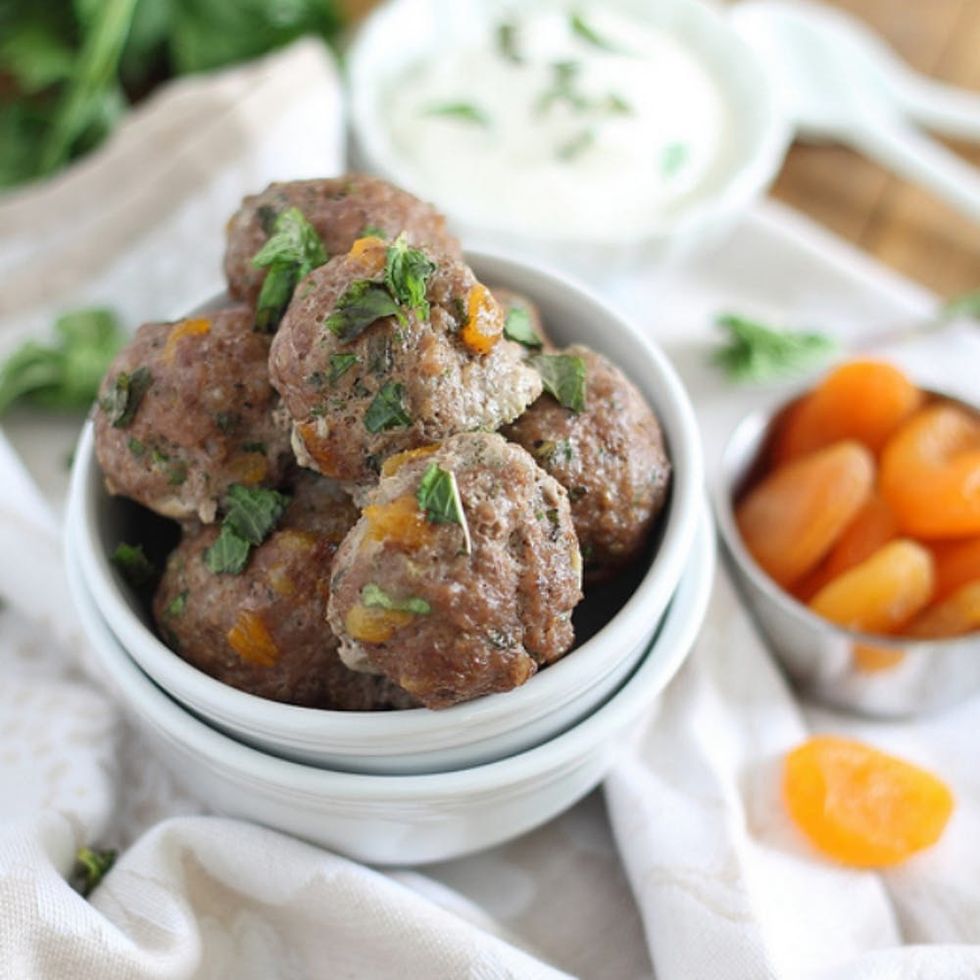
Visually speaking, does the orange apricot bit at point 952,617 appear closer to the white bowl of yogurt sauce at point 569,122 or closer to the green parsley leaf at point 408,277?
the white bowl of yogurt sauce at point 569,122

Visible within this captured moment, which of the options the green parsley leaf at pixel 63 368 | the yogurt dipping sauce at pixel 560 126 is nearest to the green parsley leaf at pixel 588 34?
the yogurt dipping sauce at pixel 560 126

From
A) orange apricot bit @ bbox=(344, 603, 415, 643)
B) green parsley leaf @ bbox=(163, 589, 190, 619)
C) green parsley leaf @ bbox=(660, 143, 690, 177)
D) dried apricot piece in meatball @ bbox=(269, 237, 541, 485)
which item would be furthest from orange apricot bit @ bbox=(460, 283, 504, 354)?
green parsley leaf @ bbox=(660, 143, 690, 177)

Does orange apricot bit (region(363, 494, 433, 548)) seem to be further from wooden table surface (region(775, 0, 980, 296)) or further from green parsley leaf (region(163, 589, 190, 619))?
wooden table surface (region(775, 0, 980, 296))

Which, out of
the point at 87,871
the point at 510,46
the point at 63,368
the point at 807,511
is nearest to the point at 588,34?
the point at 510,46

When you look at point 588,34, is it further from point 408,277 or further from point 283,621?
point 283,621

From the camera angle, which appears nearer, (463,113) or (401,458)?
(401,458)
